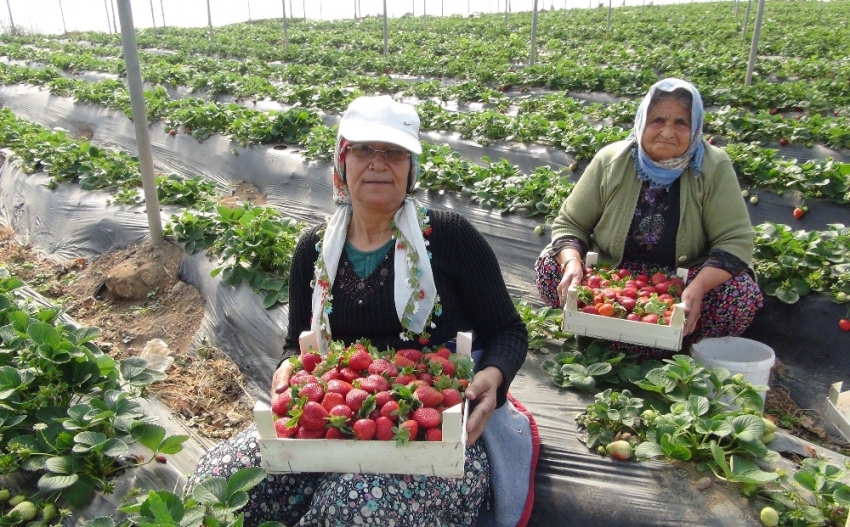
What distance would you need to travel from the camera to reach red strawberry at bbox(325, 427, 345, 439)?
1711 millimetres

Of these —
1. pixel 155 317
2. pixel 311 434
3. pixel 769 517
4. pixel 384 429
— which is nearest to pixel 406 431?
pixel 384 429

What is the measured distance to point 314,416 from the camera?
67.7 inches

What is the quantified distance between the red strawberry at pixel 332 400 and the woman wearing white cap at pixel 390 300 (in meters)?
0.20

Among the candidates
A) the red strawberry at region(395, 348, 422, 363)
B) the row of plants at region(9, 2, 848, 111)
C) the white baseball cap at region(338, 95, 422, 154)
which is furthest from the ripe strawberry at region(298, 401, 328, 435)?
the row of plants at region(9, 2, 848, 111)

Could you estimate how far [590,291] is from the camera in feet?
9.59

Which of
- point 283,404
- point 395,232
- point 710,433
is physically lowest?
point 710,433

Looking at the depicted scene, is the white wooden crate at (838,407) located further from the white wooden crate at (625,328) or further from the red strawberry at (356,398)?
the red strawberry at (356,398)

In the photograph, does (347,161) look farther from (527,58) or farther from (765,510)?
(527,58)

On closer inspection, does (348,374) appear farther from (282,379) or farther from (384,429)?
(282,379)

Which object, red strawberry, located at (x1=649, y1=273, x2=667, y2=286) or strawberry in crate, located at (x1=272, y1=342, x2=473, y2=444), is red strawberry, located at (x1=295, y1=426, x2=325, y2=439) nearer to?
strawberry in crate, located at (x1=272, y1=342, x2=473, y2=444)

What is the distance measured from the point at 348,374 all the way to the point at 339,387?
0.09 meters

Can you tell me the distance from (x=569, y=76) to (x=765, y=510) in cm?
935

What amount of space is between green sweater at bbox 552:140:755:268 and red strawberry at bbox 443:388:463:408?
67.3 inches

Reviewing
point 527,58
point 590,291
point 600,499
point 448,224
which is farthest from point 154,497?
point 527,58
